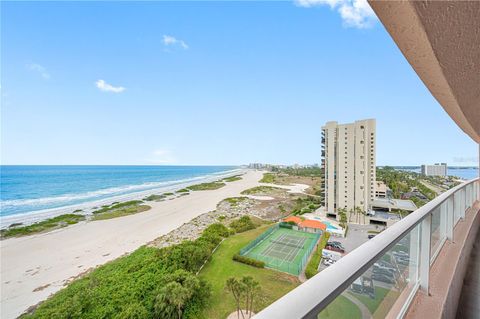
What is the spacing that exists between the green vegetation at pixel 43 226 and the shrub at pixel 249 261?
13.4m

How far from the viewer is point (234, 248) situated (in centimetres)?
1009

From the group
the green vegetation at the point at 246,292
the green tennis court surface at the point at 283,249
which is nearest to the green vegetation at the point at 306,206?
the green tennis court surface at the point at 283,249

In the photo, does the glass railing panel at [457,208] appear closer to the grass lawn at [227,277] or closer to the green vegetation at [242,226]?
the grass lawn at [227,277]

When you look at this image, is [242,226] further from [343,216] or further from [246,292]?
[343,216]

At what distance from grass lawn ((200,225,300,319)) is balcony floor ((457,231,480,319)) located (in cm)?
512

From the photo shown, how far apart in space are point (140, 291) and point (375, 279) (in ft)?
26.5

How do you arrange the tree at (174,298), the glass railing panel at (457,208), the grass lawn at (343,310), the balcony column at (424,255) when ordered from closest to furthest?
the grass lawn at (343,310), the balcony column at (424,255), the glass railing panel at (457,208), the tree at (174,298)

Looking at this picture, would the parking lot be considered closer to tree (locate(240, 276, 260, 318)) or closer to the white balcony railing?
tree (locate(240, 276, 260, 318))

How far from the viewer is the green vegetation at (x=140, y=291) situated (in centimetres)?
581

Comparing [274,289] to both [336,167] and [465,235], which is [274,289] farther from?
[336,167]

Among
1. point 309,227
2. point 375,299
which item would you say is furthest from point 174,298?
point 309,227

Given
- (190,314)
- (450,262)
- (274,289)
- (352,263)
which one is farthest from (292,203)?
(352,263)

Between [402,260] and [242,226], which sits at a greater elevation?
[402,260]

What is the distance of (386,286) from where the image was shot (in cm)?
80
